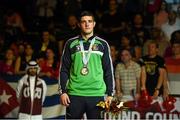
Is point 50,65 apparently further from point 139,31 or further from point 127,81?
point 139,31

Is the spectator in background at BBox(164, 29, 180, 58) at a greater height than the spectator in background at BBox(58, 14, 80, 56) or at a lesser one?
lesser

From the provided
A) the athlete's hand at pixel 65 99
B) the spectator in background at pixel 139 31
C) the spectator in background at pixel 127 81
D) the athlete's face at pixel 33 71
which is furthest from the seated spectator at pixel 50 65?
the athlete's hand at pixel 65 99

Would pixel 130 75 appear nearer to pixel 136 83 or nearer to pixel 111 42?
pixel 136 83

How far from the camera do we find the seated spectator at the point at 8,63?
34.2 ft

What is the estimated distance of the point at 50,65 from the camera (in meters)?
10.3

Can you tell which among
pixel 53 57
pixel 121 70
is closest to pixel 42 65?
pixel 53 57

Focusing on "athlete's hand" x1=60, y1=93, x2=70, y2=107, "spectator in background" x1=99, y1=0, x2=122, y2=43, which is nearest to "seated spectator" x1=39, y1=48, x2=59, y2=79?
Answer: "spectator in background" x1=99, y1=0, x2=122, y2=43

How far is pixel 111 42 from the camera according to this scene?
1125 centimetres

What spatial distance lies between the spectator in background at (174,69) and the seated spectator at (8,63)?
2.84 metres

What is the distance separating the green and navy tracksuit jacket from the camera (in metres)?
6.13

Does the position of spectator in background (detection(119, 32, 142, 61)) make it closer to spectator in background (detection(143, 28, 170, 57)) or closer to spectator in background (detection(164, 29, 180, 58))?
spectator in background (detection(143, 28, 170, 57))

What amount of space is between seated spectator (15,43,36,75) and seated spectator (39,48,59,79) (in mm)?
343

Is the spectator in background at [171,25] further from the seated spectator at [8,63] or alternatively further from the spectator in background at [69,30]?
the seated spectator at [8,63]

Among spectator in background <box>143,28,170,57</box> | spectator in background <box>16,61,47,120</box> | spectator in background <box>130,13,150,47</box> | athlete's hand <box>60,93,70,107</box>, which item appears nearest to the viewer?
athlete's hand <box>60,93,70,107</box>
